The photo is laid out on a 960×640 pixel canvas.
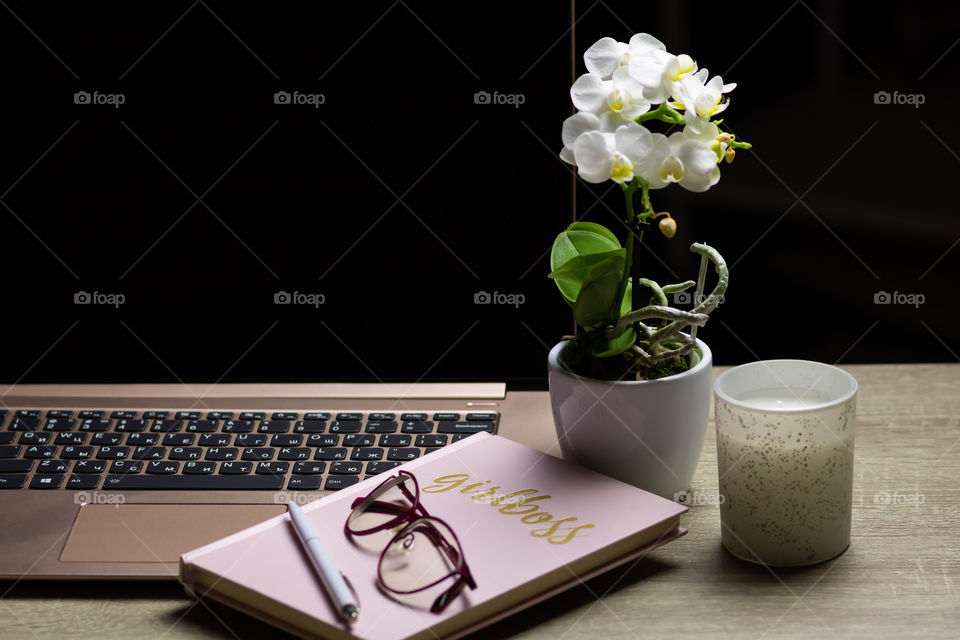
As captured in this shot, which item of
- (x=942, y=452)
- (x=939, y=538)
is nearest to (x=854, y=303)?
(x=942, y=452)

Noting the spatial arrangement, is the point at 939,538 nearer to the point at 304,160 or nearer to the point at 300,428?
the point at 300,428

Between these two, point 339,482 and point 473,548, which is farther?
point 339,482

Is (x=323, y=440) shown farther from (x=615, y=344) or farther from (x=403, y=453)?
(x=615, y=344)

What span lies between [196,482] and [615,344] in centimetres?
34

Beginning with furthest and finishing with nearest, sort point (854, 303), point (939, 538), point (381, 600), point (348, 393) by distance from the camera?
point (854, 303) → point (348, 393) → point (939, 538) → point (381, 600)

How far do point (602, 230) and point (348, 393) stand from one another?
1.05 feet

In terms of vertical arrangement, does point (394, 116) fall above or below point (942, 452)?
above

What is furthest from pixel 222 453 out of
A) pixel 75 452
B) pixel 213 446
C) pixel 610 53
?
pixel 610 53

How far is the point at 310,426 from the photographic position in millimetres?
853

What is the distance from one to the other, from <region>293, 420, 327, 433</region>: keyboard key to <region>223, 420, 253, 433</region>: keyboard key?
0.04 meters

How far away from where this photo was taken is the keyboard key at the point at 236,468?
2.57ft

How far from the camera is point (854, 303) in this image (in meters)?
1.30

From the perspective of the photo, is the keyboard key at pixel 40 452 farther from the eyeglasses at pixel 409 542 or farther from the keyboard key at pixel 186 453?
the eyeglasses at pixel 409 542

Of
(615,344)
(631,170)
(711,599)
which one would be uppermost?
(631,170)
